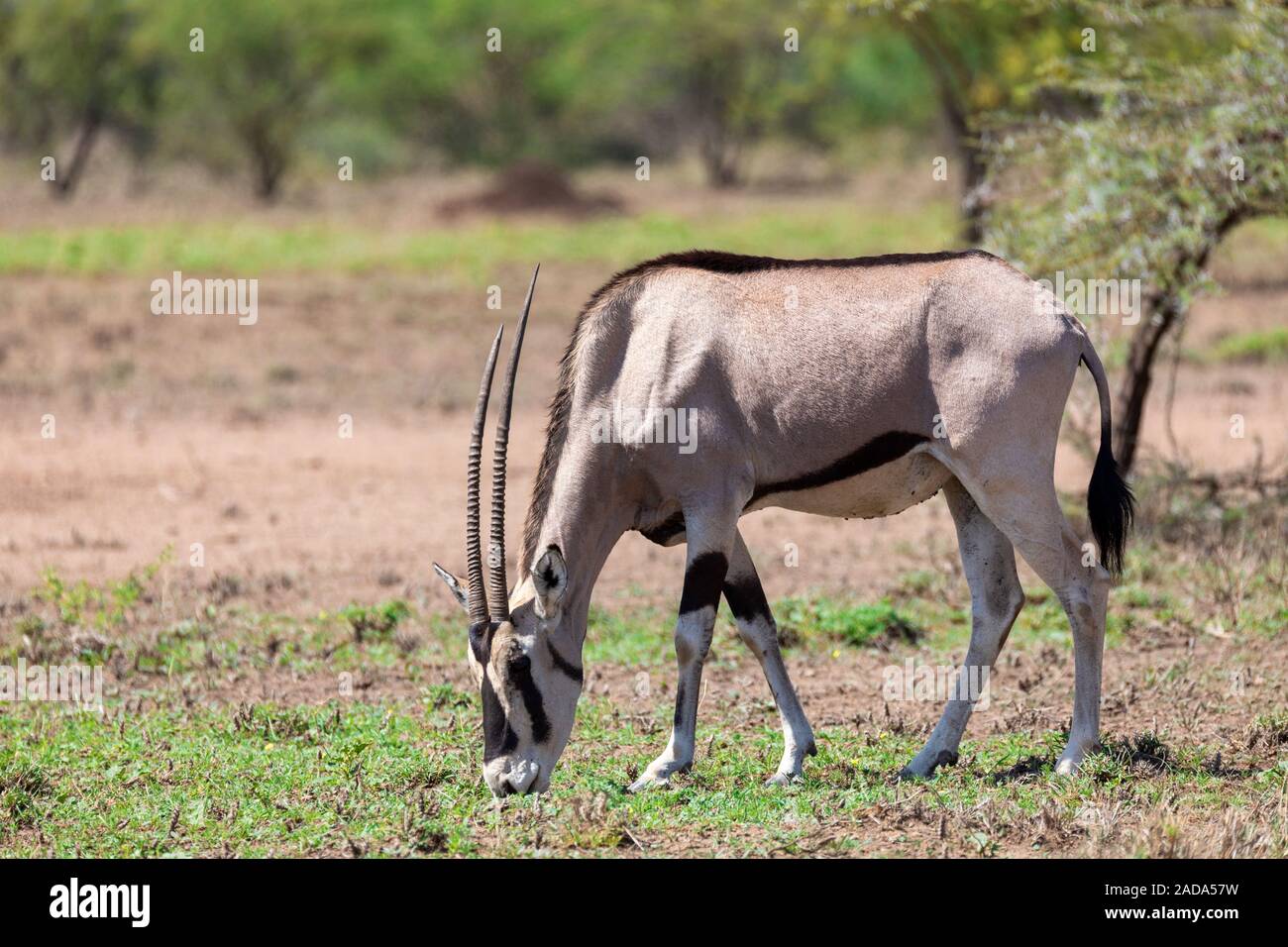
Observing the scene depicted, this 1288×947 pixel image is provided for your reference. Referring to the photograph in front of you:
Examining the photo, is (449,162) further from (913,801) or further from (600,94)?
(913,801)

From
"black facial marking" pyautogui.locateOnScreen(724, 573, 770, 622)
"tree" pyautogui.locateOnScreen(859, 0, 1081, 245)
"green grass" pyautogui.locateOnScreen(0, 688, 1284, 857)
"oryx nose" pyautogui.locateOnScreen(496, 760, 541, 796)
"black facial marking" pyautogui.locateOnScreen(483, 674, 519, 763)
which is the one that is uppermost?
"tree" pyautogui.locateOnScreen(859, 0, 1081, 245)

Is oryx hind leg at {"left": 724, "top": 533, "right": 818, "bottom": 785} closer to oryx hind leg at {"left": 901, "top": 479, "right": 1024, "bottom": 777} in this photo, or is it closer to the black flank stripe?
the black flank stripe

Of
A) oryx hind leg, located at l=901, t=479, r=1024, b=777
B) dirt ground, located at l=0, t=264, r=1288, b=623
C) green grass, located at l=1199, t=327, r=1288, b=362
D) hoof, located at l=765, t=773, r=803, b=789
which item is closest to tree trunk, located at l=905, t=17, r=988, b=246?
dirt ground, located at l=0, t=264, r=1288, b=623

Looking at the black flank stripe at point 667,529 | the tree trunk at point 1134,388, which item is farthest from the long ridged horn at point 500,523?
the tree trunk at point 1134,388

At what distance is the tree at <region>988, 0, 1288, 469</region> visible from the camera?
30.7ft

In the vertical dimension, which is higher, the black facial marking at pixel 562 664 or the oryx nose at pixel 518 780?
the black facial marking at pixel 562 664

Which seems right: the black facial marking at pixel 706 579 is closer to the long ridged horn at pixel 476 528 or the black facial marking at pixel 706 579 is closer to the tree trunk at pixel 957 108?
the long ridged horn at pixel 476 528

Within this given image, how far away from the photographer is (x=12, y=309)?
58.5 feet

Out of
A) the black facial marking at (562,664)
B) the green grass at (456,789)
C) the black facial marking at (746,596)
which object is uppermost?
the black facial marking at (746,596)

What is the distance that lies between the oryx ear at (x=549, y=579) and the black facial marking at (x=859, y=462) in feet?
2.83

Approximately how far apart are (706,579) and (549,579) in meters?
0.63

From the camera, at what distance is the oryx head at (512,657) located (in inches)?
232

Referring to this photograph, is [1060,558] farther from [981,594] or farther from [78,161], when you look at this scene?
[78,161]

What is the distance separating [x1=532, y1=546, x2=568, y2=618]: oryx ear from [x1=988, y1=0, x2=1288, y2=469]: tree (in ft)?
16.7
